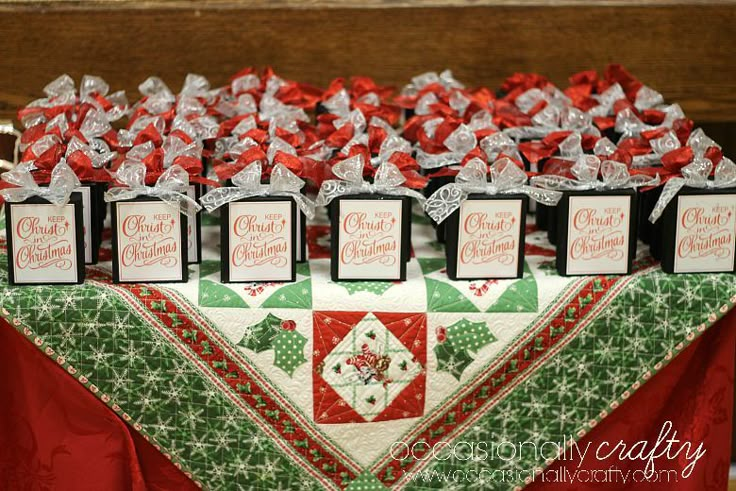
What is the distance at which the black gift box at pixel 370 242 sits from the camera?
59.4 inches

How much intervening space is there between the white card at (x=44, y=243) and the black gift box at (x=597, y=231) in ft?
2.69

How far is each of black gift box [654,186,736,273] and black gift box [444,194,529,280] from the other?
0.84 feet

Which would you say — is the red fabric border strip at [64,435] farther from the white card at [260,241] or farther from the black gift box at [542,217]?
the black gift box at [542,217]

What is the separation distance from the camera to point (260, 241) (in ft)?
4.99

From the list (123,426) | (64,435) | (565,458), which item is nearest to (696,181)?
(565,458)

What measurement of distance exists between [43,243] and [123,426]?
330 mm

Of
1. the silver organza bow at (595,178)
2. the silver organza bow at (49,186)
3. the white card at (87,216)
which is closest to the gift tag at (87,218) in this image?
the white card at (87,216)

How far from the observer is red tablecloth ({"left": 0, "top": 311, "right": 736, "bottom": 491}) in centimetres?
153

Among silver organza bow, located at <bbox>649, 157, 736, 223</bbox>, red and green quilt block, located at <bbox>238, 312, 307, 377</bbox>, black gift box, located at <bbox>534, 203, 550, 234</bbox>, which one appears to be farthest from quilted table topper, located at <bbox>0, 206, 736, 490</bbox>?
black gift box, located at <bbox>534, 203, 550, 234</bbox>

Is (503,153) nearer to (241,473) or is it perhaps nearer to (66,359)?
(241,473)

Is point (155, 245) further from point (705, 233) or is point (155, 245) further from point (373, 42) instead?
point (373, 42)

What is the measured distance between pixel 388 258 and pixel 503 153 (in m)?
0.30

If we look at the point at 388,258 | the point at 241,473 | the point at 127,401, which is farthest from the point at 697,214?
the point at 127,401

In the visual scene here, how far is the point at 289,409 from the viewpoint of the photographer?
1534 mm
